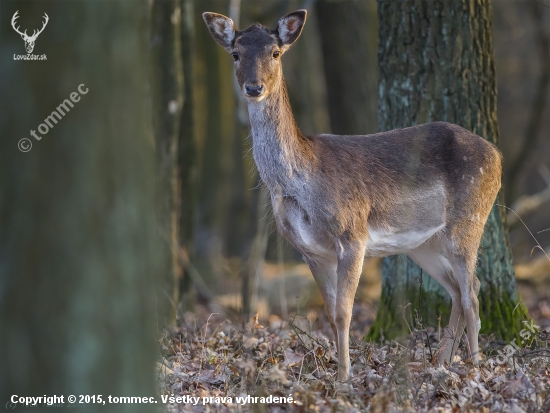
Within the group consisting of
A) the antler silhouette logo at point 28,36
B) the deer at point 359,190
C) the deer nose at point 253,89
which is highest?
the antler silhouette logo at point 28,36

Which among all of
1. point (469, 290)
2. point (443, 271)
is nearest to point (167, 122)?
point (443, 271)

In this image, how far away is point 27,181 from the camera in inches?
122

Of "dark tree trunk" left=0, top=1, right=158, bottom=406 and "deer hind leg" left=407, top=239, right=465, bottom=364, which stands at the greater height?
"dark tree trunk" left=0, top=1, right=158, bottom=406

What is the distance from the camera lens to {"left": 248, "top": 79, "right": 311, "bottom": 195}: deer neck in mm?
5938

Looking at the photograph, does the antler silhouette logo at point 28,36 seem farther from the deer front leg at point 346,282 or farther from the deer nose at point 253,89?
the deer front leg at point 346,282

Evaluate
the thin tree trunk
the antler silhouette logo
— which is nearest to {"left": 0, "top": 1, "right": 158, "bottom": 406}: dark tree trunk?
the antler silhouette logo

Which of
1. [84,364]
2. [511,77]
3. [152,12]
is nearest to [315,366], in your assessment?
[84,364]

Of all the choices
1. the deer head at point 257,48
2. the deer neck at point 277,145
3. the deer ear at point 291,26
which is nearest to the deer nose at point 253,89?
the deer head at point 257,48

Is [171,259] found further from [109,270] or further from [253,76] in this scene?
[109,270]

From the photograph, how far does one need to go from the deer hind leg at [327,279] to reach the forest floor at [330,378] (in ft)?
0.98

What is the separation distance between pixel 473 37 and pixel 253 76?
2288mm

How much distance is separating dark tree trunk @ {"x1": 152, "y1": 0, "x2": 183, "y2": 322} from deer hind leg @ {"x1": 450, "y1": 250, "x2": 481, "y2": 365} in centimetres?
322

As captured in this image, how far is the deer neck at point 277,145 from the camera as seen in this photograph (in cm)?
594

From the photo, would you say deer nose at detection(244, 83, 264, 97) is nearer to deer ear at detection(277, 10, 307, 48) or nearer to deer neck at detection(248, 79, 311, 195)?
deer neck at detection(248, 79, 311, 195)
